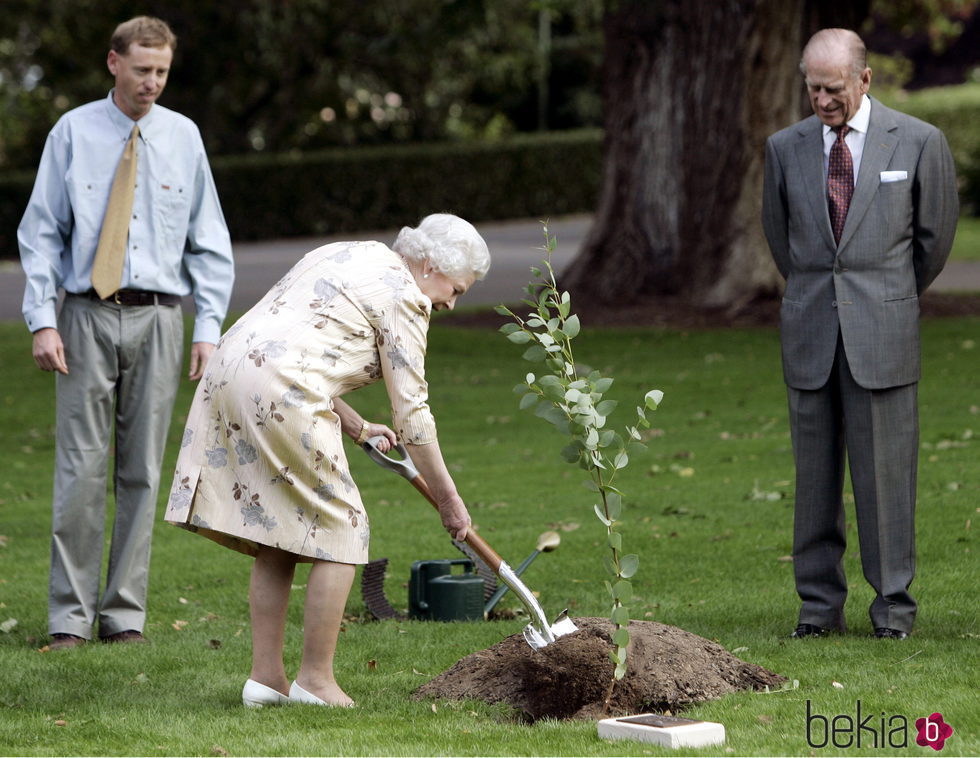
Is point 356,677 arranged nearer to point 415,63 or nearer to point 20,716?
point 20,716

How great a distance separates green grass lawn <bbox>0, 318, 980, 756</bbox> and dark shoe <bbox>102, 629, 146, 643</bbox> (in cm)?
9

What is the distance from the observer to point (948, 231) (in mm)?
5289

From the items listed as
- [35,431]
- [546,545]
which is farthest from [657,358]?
[546,545]

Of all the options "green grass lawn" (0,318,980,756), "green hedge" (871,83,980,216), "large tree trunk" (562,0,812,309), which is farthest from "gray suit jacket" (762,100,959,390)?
"green hedge" (871,83,980,216)

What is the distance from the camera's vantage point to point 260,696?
14.9 feet

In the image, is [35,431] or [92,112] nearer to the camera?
[92,112]

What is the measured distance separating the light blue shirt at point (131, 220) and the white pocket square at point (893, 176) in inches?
94.2

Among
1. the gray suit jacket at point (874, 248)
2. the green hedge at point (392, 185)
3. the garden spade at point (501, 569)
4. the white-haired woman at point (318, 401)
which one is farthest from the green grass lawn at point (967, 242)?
the white-haired woman at point (318, 401)

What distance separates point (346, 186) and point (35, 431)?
2213 cm

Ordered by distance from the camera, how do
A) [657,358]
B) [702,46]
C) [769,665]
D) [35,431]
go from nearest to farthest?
[769,665] < [35,431] < [657,358] < [702,46]

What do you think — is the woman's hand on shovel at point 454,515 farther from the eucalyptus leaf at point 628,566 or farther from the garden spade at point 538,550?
the garden spade at point 538,550

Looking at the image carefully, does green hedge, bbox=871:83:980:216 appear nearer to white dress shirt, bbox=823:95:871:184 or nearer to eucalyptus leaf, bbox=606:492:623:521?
white dress shirt, bbox=823:95:871:184

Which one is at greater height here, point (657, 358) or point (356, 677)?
point (356, 677)

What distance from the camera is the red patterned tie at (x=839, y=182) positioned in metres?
5.33
